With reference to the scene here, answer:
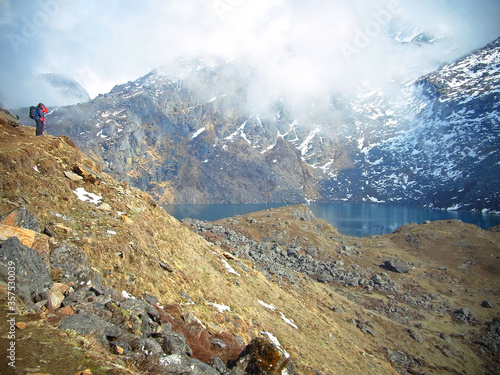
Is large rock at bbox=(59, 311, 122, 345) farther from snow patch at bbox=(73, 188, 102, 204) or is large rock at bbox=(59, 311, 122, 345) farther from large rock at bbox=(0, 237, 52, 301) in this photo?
snow patch at bbox=(73, 188, 102, 204)

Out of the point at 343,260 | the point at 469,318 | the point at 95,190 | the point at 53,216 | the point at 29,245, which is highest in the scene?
the point at 95,190

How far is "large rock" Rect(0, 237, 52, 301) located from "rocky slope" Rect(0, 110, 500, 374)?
40 mm

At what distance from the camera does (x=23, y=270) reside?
8633 millimetres

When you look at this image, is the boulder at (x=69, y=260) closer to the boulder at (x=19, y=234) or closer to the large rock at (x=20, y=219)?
the boulder at (x=19, y=234)

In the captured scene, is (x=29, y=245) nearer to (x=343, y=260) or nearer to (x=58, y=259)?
(x=58, y=259)

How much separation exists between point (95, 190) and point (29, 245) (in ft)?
30.5

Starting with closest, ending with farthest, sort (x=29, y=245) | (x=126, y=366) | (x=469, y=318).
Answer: (x=126, y=366) < (x=29, y=245) < (x=469, y=318)

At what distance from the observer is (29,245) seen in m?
10.3

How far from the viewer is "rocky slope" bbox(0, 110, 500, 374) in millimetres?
7930

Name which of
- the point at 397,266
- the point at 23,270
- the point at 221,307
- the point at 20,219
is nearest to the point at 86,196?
the point at 20,219

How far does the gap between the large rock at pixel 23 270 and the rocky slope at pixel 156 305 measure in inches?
1.6

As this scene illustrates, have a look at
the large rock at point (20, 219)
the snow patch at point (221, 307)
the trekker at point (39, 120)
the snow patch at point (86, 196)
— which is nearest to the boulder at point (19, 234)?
the large rock at point (20, 219)

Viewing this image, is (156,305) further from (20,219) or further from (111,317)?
(20,219)

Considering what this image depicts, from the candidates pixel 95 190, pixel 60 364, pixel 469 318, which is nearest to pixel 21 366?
pixel 60 364
